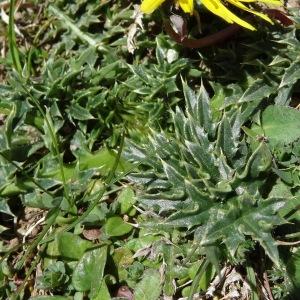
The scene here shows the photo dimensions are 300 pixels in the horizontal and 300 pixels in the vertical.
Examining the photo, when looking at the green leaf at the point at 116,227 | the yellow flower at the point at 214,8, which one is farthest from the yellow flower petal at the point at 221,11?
the green leaf at the point at 116,227

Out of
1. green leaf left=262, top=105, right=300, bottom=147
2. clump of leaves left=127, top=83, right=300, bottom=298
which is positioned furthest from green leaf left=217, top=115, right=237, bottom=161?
green leaf left=262, top=105, right=300, bottom=147

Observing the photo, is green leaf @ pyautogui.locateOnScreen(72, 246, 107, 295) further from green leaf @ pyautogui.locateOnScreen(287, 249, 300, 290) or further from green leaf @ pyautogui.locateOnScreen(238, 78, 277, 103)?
green leaf @ pyautogui.locateOnScreen(238, 78, 277, 103)

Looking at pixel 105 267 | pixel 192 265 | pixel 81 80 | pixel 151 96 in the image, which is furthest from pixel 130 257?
pixel 81 80

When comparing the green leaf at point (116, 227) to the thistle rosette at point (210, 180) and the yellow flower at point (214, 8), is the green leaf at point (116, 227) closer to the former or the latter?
the thistle rosette at point (210, 180)

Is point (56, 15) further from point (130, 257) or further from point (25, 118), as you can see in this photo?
point (130, 257)

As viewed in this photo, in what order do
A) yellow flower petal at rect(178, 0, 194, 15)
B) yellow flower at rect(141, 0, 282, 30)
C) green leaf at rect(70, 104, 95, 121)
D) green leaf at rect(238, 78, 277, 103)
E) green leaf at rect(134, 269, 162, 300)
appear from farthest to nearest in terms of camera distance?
green leaf at rect(70, 104, 95, 121) → green leaf at rect(238, 78, 277, 103) → green leaf at rect(134, 269, 162, 300) → yellow flower petal at rect(178, 0, 194, 15) → yellow flower at rect(141, 0, 282, 30)

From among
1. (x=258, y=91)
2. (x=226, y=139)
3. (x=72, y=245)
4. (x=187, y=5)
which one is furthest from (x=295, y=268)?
(x=187, y=5)
